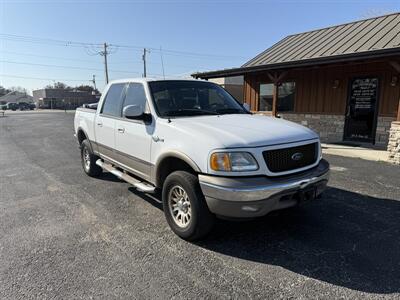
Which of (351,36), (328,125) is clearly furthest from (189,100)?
(351,36)

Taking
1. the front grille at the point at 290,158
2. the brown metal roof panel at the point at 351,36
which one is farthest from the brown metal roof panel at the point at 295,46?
the front grille at the point at 290,158

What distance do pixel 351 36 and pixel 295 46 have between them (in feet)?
8.52

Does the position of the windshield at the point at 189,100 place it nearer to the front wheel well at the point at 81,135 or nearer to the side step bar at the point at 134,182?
the side step bar at the point at 134,182

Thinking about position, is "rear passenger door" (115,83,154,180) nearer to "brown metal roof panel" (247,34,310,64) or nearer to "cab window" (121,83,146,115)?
"cab window" (121,83,146,115)

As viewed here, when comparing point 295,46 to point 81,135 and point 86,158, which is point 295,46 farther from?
point 86,158

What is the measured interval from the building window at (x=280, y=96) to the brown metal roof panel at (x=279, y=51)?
1.22 metres

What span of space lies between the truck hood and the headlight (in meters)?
0.10

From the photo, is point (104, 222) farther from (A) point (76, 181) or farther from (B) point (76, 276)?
(A) point (76, 181)

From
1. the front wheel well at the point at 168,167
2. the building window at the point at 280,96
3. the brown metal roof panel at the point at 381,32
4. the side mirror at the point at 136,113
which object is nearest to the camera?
the front wheel well at the point at 168,167

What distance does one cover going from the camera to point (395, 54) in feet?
27.1

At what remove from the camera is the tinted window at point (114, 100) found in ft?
17.8

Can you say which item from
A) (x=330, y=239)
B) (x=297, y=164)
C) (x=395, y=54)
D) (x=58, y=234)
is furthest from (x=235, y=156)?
(x=395, y=54)

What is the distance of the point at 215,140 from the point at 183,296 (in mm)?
1548

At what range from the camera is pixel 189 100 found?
15.5ft
